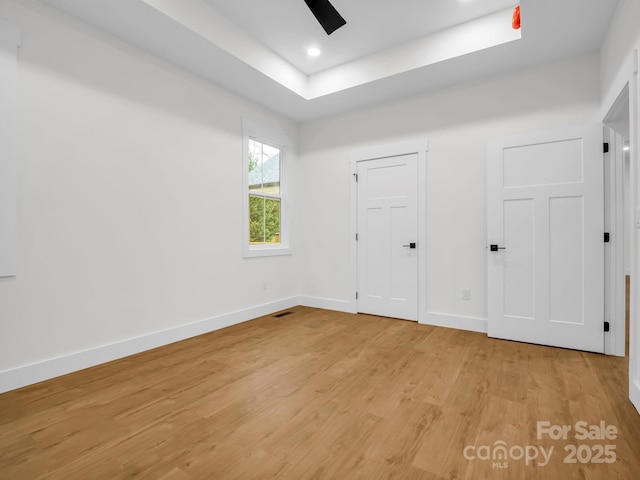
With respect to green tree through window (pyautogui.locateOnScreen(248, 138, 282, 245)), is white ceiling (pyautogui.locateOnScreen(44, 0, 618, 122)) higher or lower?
higher

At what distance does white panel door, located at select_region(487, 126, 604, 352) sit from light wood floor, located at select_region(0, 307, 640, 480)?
265 millimetres

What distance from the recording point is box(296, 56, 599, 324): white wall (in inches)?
126

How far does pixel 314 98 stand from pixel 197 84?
1370 mm

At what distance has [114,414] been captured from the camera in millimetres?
1912

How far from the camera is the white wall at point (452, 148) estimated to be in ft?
10.5

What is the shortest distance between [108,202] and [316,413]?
2.34m

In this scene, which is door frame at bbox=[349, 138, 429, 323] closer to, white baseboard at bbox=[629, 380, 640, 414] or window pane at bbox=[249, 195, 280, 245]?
window pane at bbox=[249, 195, 280, 245]

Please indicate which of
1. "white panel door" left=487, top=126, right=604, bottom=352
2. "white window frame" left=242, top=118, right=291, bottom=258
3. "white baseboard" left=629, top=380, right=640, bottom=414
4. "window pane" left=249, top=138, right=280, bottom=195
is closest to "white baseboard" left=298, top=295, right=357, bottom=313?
"white window frame" left=242, top=118, right=291, bottom=258

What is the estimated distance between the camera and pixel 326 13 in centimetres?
211

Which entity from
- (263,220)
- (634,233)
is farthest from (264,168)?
(634,233)

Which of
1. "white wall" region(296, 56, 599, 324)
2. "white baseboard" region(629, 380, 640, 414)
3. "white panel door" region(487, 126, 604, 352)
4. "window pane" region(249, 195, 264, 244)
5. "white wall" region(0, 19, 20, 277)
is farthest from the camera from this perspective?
"window pane" region(249, 195, 264, 244)

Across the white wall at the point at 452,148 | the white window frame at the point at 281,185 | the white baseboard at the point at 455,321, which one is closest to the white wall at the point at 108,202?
the white window frame at the point at 281,185

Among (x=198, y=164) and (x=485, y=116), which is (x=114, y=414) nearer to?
(x=198, y=164)

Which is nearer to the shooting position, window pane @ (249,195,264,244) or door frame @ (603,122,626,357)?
door frame @ (603,122,626,357)
